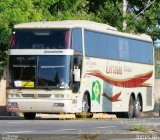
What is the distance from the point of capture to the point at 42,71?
30.6 meters

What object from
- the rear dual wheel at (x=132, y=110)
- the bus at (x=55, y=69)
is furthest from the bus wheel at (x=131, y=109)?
the bus at (x=55, y=69)

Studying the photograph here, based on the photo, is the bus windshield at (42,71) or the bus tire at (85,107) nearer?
the bus windshield at (42,71)

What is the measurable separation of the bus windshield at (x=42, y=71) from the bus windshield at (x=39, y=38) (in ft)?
1.54

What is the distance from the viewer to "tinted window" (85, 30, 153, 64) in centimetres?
3244

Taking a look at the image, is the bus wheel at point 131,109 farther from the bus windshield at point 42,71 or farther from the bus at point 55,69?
the bus windshield at point 42,71

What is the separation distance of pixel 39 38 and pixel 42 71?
1.35 metres

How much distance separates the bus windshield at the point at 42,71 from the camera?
30469mm

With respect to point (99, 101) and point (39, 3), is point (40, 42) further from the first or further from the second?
point (39, 3)

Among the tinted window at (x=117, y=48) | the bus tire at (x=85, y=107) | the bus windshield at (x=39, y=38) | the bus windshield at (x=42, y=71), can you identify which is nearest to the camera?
the bus windshield at (x=42, y=71)

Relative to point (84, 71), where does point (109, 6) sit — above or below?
above

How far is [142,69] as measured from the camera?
38.1m

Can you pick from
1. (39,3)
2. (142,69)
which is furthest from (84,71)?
(39,3)

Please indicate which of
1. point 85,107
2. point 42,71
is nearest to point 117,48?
point 85,107

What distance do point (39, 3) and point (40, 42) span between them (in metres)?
11.2
